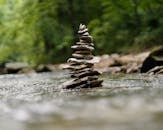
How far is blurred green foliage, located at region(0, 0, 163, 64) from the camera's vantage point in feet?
83.9

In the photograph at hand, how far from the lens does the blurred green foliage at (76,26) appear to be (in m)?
25.6

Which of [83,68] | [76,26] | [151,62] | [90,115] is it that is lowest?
[90,115]

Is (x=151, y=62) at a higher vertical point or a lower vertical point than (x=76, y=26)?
lower

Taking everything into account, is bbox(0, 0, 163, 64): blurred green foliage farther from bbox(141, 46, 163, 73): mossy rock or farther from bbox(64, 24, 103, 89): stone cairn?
bbox(64, 24, 103, 89): stone cairn

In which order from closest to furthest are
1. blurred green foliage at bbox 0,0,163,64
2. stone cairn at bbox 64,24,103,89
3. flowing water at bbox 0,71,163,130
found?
flowing water at bbox 0,71,163,130 → stone cairn at bbox 64,24,103,89 → blurred green foliage at bbox 0,0,163,64

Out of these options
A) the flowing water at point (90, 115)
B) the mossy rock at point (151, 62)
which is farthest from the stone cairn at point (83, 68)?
the mossy rock at point (151, 62)

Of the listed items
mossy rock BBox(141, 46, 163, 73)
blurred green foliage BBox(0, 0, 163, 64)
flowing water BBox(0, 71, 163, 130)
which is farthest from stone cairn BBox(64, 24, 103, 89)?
blurred green foliage BBox(0, 0, 163, 64)

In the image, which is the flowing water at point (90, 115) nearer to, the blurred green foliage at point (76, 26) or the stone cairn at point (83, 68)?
the stone cairn at point (83, 68)

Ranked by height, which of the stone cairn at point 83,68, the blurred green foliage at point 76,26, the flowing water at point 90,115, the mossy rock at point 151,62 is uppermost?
the blurred green foliage at point 76,26

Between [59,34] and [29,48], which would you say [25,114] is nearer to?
[59,34]

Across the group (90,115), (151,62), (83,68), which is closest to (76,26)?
(151,62)

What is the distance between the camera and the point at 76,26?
3011 centimetres

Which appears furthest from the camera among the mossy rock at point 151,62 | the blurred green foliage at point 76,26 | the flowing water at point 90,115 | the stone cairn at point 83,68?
the blurred green foliage at point 76,26

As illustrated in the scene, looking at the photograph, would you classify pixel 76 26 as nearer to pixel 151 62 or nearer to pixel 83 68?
pixel 151 62
